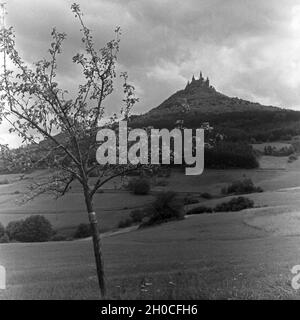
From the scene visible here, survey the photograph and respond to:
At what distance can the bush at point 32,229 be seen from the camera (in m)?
15.4

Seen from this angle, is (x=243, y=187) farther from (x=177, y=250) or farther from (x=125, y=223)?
(x=125, y=223)

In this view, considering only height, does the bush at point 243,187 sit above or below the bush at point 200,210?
above

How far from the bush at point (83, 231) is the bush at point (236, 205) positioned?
12.3ft

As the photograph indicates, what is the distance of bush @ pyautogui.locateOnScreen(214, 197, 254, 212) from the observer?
14.3 metres

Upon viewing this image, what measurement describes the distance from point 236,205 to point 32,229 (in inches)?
232

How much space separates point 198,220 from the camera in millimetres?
14461

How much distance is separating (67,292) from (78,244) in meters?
3.38

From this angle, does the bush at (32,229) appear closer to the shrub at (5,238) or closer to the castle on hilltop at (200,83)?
the shrub at (5,238)

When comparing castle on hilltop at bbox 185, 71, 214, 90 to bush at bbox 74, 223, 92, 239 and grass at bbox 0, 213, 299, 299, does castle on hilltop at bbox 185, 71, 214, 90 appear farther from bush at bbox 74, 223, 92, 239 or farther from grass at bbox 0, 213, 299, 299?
bush at bbox 74, 223, 92, 239
